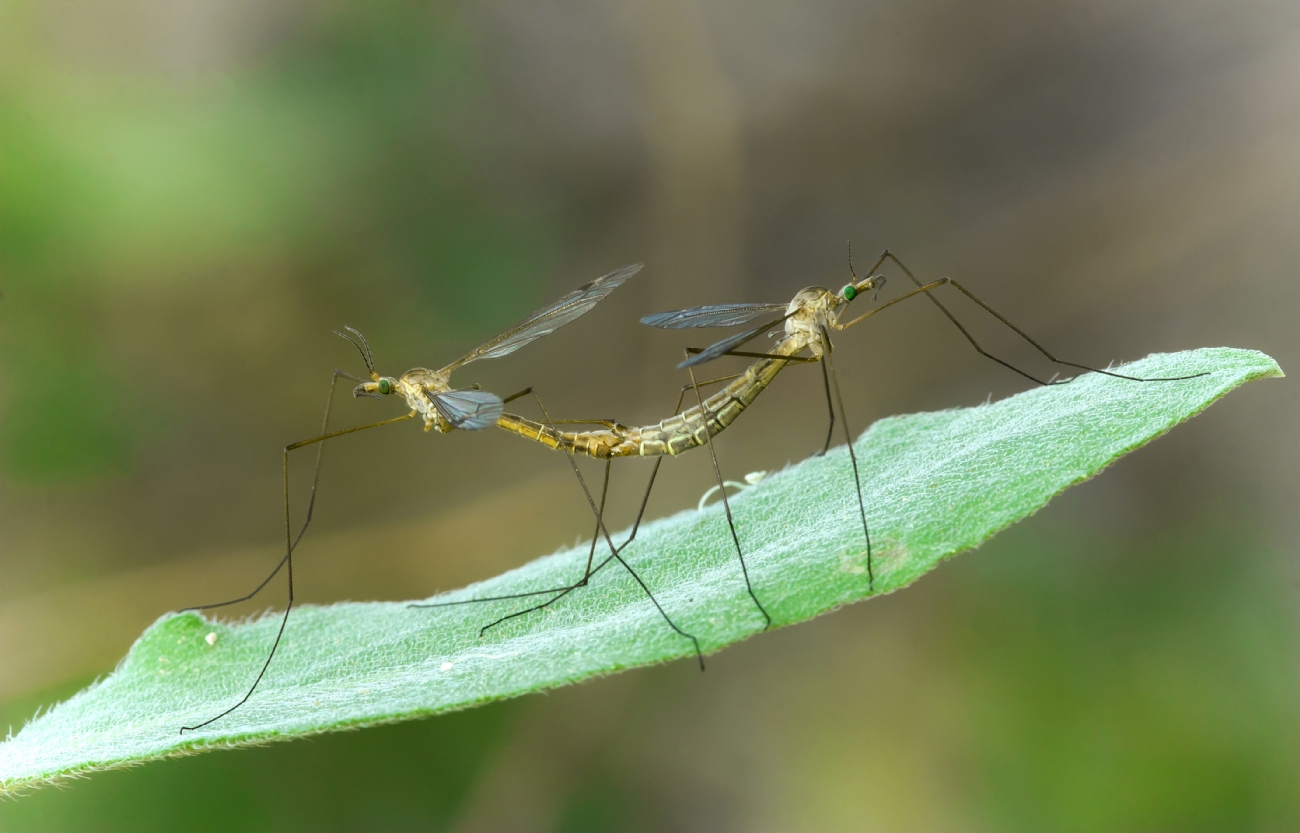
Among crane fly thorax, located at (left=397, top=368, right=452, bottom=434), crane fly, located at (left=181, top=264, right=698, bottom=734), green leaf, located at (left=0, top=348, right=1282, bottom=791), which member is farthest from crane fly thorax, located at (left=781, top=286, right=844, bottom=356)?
crane fly thorax, located at (left=397, top=368, right=452, bottom=434)

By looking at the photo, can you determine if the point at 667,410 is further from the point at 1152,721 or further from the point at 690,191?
the point at 1152,721

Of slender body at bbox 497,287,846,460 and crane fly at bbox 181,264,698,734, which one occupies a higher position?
crane fly at bbox 181,264,698,734

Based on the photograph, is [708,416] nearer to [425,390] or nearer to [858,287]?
[858,287]

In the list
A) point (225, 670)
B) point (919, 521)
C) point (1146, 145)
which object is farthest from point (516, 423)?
point (1146, 145)

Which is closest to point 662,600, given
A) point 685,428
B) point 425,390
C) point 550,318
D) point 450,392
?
point 685,428

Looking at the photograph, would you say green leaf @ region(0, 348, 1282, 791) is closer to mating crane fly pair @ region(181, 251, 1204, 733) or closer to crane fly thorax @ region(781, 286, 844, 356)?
mating crane fly pair @ region(181, 251, 1204, 733)

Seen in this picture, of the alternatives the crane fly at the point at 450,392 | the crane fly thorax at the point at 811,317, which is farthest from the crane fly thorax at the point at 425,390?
the crane fly thorax at the point at 811,317
